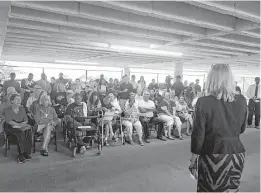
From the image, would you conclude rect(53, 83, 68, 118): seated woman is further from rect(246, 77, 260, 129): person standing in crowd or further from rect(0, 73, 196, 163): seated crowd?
rect(246, 77, 260, 129): person standing in crowd

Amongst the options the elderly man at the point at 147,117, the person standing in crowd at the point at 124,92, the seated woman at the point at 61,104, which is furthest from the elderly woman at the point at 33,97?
the elderly man at the point at 147,117

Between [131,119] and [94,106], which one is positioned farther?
[94,106]

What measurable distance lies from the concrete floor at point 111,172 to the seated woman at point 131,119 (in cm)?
50

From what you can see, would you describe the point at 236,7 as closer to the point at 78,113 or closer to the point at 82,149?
the point at 78,113

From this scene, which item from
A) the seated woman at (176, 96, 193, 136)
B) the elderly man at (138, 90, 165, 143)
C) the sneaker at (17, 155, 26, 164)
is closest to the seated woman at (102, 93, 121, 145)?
the elderly man at (138, 90, 165, 143)

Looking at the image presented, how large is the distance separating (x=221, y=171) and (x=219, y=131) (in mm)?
313

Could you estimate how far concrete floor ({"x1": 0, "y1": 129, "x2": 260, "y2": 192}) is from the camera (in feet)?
10.2

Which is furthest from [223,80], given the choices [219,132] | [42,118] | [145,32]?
[145,32]

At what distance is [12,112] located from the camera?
429cm

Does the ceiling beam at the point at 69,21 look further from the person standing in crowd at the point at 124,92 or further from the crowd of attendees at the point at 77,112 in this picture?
the person standing in crowd at the point at 124,92

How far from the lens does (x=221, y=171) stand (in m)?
1.75

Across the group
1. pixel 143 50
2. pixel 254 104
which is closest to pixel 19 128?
pixel 143 50

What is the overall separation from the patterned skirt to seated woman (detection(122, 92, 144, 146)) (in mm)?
3545

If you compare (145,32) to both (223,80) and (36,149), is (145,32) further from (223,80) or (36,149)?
(223,80)
